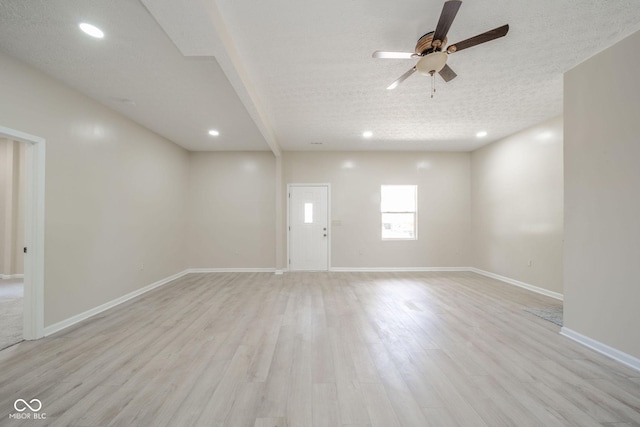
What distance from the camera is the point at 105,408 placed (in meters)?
1.64

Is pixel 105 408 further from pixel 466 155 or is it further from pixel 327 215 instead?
pixel 466 155

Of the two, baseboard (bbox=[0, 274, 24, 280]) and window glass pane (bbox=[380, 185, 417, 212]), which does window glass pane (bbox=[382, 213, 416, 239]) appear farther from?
baseboard (bbox=[0, 274, 24, 280])

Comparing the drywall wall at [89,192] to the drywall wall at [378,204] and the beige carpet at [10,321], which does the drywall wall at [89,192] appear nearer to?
the beige carpet at [10,321]

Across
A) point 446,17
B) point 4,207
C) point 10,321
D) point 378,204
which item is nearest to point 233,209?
point 378,204

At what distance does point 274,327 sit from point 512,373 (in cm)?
223

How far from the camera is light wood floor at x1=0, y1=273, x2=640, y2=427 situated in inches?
→ 62.9

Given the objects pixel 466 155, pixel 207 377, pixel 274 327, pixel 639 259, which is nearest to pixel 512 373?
pixel 639 259

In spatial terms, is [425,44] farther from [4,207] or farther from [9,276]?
[9,276]

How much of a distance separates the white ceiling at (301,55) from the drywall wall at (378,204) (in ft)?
6.09

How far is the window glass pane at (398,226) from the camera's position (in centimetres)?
601

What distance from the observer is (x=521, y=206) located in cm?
464

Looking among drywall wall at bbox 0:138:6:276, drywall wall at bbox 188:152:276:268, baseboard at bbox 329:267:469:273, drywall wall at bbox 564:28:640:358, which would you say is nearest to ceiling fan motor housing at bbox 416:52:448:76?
drywall wall at bbox 564:28:640:358

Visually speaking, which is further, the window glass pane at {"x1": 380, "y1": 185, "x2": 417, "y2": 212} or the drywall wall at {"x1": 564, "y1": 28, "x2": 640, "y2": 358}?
the window glass pane at {"x1": 380, "y1": 185, "x2": 417, "y2": 212}

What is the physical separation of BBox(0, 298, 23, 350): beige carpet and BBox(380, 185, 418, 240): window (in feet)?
18.9
